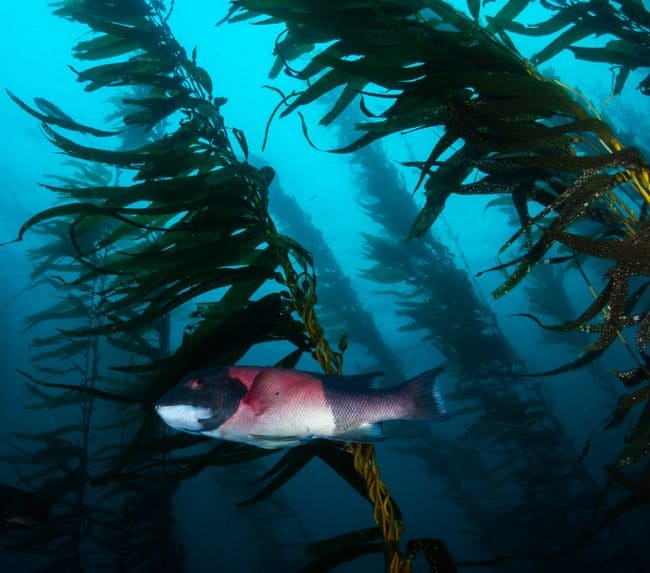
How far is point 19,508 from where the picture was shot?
2387 mm

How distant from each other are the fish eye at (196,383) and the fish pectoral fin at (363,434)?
423mm

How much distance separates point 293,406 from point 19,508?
8.29 feet

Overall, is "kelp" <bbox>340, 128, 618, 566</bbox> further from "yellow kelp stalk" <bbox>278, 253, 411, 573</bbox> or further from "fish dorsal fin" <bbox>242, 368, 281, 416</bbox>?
"fish dorsal fin" <bbox>242, 368, 281, 416</bbox>

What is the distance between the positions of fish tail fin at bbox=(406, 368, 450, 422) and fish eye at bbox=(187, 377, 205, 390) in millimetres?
638

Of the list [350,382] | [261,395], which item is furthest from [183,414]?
[350,382]

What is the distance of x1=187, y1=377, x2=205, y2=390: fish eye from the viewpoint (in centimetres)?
107

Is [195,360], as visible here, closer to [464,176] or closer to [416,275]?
[464,176]

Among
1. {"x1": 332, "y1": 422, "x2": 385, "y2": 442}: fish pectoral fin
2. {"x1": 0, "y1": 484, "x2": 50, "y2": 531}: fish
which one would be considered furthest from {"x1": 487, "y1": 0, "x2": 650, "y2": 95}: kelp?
{"x1": 0, "y1": 484, "x2": 50, "y2": 531}: fish

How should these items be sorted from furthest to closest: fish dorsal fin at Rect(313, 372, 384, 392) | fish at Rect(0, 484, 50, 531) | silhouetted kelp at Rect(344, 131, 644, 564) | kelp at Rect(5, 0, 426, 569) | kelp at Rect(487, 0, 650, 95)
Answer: silhouetted kelp at Rect(344, 131, 644, 564) < fish at Rect(0, 484, 50, 531) < kelp at Rect(487, 0, 650, 95) < kelp at Rect(5, 0, 426, 569) < fish dorsal fin at Rect(313, 372, 384, 392)

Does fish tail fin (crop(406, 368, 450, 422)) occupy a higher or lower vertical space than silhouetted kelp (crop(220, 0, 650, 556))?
lower

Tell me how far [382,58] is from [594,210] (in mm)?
1082

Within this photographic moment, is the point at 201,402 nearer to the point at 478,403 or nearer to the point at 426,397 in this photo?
the point at 426,397

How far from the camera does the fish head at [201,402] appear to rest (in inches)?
40.9

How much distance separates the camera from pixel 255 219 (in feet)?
5.90
